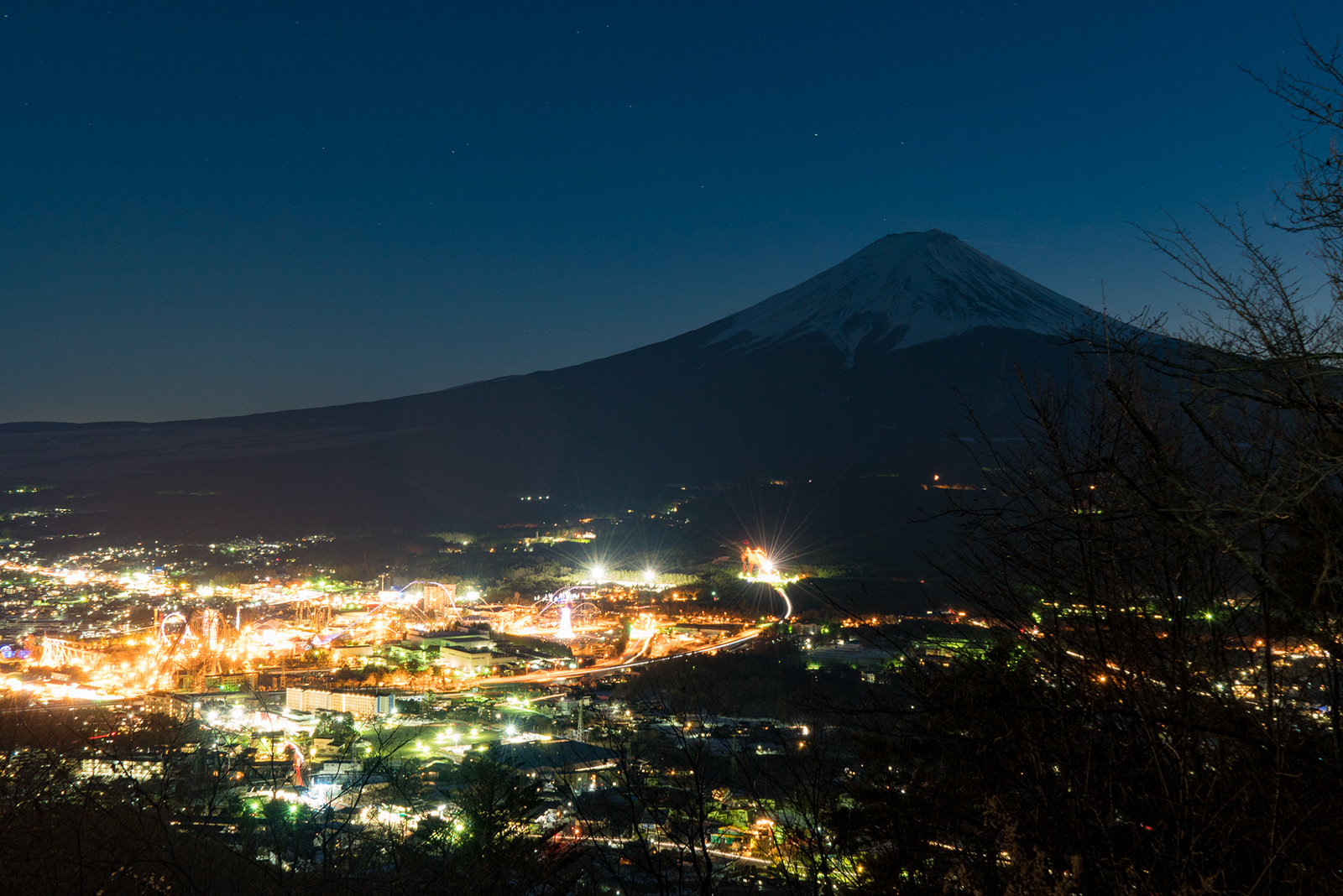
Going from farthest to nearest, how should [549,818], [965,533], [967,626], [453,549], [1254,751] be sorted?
[453,549], [549,818], [967,626], [965,533], [1254,751]

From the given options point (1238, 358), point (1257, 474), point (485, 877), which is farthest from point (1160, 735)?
point (485, 877)

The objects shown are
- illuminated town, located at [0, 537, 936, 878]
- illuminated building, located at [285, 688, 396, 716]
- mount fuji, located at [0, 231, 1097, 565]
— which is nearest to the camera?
illuminated town, located at [0, 537, 936, 878]

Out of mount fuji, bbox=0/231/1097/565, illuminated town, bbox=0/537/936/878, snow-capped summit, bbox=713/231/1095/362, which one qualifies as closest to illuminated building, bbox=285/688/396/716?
illuminated town, bbox=0/537/936/878

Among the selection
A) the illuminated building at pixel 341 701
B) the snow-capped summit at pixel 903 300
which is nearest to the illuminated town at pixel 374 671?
the illuminated building at pixel 341 701

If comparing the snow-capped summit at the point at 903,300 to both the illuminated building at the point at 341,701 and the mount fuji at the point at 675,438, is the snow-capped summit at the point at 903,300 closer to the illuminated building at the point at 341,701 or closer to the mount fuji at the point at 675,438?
the mount fuji at the point at 675,438

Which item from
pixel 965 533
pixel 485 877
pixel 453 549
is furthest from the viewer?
pixel 453 549

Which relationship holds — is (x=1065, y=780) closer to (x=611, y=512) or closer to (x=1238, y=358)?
(x=1238, y=358)

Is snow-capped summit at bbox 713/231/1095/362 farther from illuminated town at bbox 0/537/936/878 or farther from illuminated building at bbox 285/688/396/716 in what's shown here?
illuminated building at bbox 285/688/396/716

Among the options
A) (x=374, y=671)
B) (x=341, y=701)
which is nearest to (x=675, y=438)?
(x=374, y=671)
